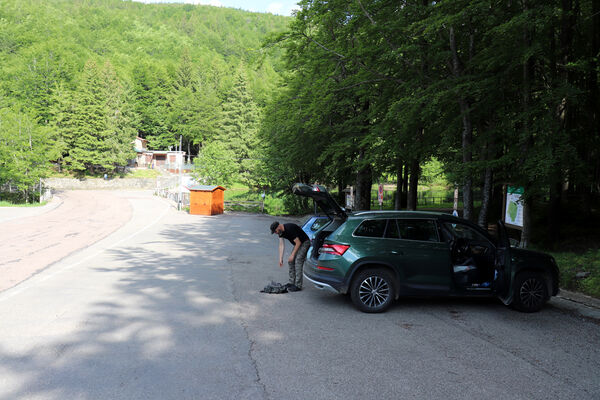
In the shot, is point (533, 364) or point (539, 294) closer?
point (533, 364)

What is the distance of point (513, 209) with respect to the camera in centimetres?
1242

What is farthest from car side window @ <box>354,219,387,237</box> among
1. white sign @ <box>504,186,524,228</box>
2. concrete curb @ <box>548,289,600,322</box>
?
white sign @ <box>504,186,524,228</box>

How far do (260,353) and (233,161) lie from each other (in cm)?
4285

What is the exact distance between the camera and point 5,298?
7430 millimetres

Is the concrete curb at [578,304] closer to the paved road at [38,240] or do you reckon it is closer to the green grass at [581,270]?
the green grass at [581,270]

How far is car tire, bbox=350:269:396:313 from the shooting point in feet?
22.8

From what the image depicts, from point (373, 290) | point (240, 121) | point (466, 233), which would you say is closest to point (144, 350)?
point (373, 290)

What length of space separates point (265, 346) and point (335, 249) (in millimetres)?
2287

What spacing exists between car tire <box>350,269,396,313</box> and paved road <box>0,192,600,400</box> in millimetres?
218

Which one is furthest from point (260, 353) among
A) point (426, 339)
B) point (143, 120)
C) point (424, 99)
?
point (143, 120)


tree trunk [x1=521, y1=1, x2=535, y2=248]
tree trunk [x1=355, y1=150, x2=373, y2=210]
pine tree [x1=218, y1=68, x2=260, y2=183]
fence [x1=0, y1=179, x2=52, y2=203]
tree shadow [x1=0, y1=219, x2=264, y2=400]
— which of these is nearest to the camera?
tree shadow [x1=0, y1=219, x2=264, y2=400]

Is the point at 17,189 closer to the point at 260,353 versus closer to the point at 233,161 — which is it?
the point at 233,161

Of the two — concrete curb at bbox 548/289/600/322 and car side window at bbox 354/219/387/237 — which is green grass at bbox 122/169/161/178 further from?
concrete curb at bbox 548/289/600/322

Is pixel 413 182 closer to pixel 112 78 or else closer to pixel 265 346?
pixel 265 346
